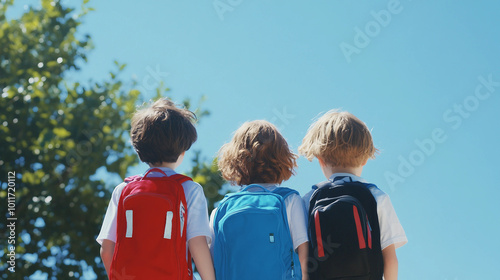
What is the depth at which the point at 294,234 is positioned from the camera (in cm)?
324

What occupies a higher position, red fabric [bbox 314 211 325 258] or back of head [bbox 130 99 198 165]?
back of head [bbox 130 99 198 165]

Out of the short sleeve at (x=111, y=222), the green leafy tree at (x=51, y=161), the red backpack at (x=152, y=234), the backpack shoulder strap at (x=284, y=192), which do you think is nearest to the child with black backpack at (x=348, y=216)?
the backpack shoulder strap at (x=284, y=192)

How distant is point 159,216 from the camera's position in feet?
10.1

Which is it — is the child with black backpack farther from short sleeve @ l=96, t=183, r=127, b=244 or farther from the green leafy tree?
the green leafy tree

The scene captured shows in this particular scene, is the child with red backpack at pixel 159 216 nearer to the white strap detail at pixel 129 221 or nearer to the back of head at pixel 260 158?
the white strap detail at pixel 129 221

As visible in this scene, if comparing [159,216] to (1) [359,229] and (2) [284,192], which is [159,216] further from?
(1) [359,229]

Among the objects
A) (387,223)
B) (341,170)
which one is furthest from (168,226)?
(387,223)

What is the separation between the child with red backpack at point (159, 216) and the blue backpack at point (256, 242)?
0.11 metres

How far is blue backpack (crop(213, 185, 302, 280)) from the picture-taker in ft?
10.0

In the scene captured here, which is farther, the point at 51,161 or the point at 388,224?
the point at 51,161

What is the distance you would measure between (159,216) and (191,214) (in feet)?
0.71

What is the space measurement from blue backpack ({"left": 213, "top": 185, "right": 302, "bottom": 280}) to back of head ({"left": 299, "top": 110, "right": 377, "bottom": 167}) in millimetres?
481

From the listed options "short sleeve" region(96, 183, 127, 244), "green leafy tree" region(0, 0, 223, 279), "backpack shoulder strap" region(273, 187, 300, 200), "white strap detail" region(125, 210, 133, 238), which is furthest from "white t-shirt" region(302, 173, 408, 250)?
"green leafy tree" region(0, 0, 223, 279)

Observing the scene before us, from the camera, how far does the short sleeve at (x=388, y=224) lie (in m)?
3.21
